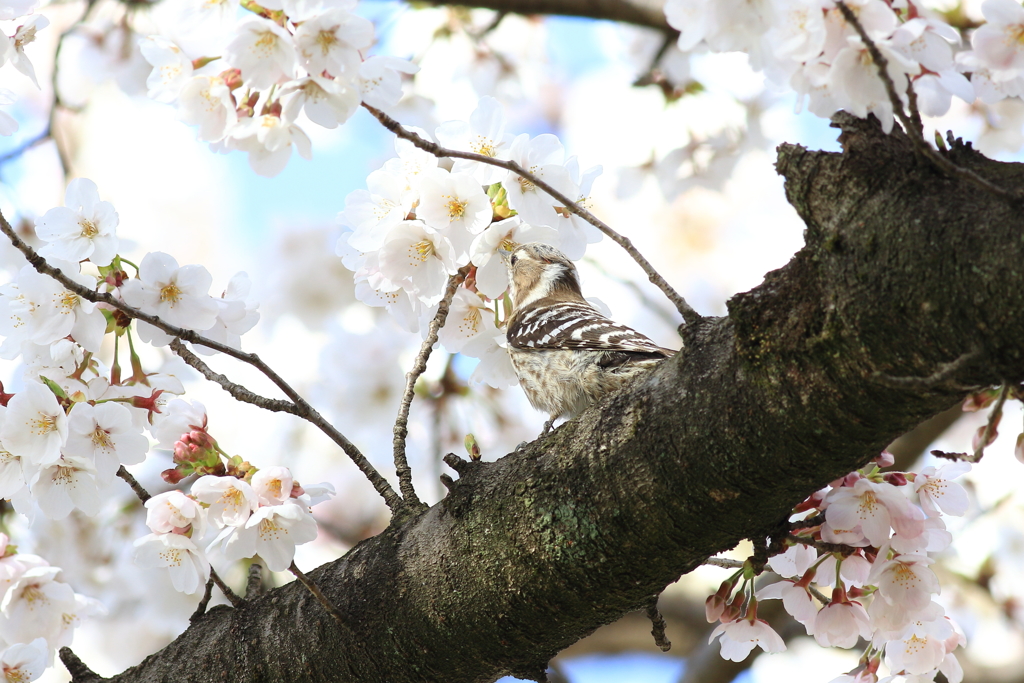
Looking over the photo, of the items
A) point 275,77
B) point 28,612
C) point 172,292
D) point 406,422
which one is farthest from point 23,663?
point 275,77

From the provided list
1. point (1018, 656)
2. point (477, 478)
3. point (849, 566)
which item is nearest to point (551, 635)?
point (477, 478)

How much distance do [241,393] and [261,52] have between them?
0.65 metres

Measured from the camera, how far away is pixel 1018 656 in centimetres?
374

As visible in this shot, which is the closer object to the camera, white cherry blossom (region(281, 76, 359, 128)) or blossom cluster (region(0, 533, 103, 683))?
white cherry blossom (region(281, 76, 359, 128))

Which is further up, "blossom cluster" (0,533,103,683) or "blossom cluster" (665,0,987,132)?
"blossom cluster" (0,533,103,683)

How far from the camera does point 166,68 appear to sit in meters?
1.57

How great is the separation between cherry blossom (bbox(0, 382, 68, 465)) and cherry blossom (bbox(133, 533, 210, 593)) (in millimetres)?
231

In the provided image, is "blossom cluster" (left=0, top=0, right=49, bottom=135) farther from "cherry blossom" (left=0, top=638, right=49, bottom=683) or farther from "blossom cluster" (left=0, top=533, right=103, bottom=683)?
"cherry blossom" (left=0, top=638, right=49, bottom=683)

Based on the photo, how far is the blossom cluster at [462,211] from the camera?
5.78 ft

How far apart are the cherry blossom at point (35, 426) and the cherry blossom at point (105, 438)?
2 cm

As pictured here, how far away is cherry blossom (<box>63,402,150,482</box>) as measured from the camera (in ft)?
5.11

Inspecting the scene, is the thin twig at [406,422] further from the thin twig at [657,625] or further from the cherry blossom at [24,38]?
the cherry blossom at [24,38]

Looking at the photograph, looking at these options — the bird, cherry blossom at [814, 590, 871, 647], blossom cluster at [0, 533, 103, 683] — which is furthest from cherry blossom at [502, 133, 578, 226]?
blossom cluster at [0, 533, 103, 683]

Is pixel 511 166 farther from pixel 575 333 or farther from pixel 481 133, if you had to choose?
pixel 575 333
